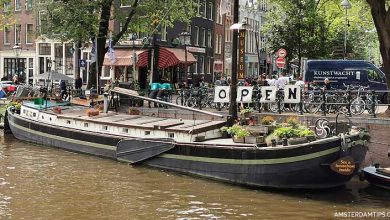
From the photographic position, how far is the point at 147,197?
43.9ft

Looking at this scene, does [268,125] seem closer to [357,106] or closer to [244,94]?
[244,94]

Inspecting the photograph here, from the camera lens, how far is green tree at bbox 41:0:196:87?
89.0 feet

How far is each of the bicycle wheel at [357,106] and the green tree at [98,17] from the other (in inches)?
474

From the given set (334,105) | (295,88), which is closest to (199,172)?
(295,88)

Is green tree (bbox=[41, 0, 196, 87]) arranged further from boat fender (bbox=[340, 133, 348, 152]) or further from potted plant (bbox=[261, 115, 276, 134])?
boat fender (bbox=[340, 133, 348, 152])

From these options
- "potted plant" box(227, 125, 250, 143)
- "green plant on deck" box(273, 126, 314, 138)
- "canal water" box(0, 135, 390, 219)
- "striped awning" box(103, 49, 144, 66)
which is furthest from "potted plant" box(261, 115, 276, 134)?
"striped awning" box(103, 49, 144, 66)

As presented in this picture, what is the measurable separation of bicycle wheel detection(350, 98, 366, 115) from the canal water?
3882mm

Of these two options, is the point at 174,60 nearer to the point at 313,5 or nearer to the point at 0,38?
the point at 313,5

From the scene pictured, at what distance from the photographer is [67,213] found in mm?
11875

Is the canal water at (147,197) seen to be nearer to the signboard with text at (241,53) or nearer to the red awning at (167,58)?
the signboard with text at (241,53)

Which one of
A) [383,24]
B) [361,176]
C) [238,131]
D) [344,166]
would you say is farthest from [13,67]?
[344,166]

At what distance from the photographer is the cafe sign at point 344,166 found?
13.5 meters

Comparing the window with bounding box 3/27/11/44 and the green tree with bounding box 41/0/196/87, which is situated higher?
the window with bounding box 3/27/11/44

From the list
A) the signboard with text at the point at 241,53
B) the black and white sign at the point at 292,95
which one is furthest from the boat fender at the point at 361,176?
the signboard with text at the point at 241,53
